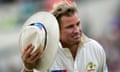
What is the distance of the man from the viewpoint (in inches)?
301

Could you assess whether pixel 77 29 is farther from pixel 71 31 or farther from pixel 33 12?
pixel 33 12

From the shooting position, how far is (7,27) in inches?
757

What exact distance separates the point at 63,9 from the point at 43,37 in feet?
1.70

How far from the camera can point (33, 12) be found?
18.8 m

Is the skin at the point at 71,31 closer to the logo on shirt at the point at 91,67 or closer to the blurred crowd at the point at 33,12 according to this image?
the logo on shirt at the point at 91,67

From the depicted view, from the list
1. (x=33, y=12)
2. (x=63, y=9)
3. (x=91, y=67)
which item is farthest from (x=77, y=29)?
(x=33, y=12)

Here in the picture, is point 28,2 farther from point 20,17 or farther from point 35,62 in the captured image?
point 35,62

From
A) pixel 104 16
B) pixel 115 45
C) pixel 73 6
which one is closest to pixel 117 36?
pixel 115 45

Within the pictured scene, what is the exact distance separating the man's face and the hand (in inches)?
22.8

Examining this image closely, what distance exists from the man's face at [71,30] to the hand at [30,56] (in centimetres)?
58

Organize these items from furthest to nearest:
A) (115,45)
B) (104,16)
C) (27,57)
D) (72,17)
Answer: (104,16) → (115,45) → (72,17) → (27,57)

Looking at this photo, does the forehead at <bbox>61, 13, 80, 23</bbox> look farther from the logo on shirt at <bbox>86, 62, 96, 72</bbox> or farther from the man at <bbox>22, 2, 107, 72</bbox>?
the logo on shirt at <bbox>86, 62, 96, 72</bbox>

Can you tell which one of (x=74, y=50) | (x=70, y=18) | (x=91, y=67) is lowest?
(x=91, y=67)

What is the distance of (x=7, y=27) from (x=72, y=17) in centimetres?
1168
